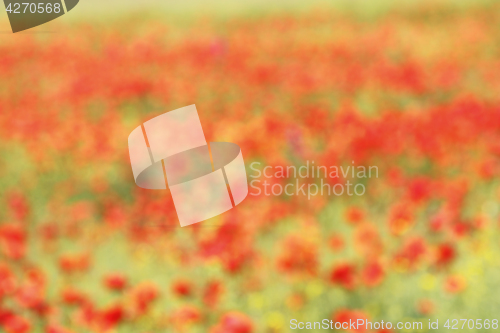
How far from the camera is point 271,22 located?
471cm

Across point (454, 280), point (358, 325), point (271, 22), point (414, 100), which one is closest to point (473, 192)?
point (454, 280)

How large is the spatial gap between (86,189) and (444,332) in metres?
1.62

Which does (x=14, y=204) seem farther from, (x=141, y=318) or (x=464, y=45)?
(x=464, y=45)
